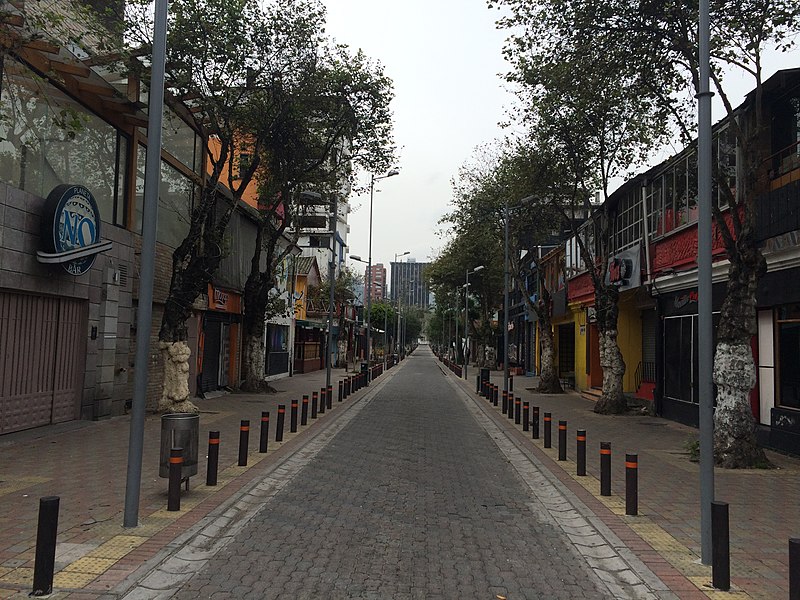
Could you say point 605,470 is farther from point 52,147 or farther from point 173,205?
point 173,205

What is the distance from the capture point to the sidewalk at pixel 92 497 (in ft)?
17.8

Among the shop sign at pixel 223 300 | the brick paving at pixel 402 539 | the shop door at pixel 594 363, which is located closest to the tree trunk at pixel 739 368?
the brick paving at pixel 402 539

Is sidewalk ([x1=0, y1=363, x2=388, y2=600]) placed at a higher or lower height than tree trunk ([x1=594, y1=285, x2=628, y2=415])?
lower

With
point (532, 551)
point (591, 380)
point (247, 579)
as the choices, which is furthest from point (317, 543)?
point (591, 380)

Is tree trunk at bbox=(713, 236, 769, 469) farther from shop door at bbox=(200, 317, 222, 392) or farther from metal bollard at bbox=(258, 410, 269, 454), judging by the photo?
shop door at bbox=(200, 317, 222, 392)

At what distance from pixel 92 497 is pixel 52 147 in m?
8.43

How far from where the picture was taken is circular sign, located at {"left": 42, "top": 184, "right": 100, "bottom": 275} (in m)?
12.5

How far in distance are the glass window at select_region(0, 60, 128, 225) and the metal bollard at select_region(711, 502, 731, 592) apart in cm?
997

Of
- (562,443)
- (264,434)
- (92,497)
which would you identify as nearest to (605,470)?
(562,443)

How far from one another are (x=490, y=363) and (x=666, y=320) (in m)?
32.2

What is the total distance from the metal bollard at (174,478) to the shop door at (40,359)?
21.1 ft

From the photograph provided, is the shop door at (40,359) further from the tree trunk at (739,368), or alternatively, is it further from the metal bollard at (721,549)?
the tree trunk at (739,368)

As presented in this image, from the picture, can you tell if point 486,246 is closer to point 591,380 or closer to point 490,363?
point 490,363

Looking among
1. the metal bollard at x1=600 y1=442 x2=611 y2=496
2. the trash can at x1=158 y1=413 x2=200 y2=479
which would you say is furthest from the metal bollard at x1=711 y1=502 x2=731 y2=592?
the trash can at x1=158 y1=413 x2=200 y2=479
